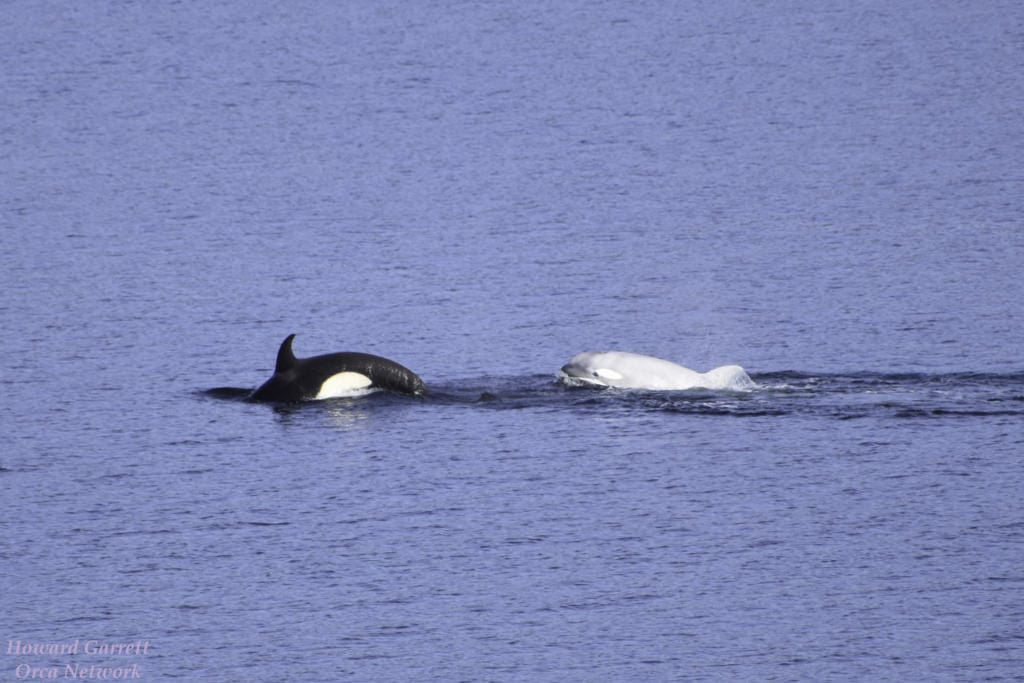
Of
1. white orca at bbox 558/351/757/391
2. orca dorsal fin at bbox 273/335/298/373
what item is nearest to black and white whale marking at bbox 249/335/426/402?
orca dorsal fin at bbox 273/335/298/373

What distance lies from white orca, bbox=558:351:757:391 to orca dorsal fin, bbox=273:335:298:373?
4.35 metres

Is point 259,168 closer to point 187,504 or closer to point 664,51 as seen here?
point 664,51

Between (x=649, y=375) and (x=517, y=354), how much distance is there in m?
3.80

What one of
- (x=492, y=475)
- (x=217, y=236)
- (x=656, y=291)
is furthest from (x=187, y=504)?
(x=217, y=236)

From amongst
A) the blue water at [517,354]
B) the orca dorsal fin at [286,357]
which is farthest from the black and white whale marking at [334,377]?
the blue water at [517,354]

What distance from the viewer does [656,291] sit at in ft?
121

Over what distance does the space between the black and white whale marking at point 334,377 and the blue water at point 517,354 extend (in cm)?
30

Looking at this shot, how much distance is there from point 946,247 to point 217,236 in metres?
16.1

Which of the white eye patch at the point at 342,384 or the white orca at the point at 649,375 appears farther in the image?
the white eye patch at the point at 342,384

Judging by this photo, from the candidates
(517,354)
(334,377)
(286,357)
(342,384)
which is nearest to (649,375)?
(517,354)

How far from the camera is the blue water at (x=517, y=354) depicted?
20047 mm

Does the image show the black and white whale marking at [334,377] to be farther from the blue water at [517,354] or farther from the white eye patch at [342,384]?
the blue water at [517,354]

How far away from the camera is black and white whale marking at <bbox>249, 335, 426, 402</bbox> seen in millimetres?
28234

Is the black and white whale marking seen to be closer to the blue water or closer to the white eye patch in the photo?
the white eye patch
